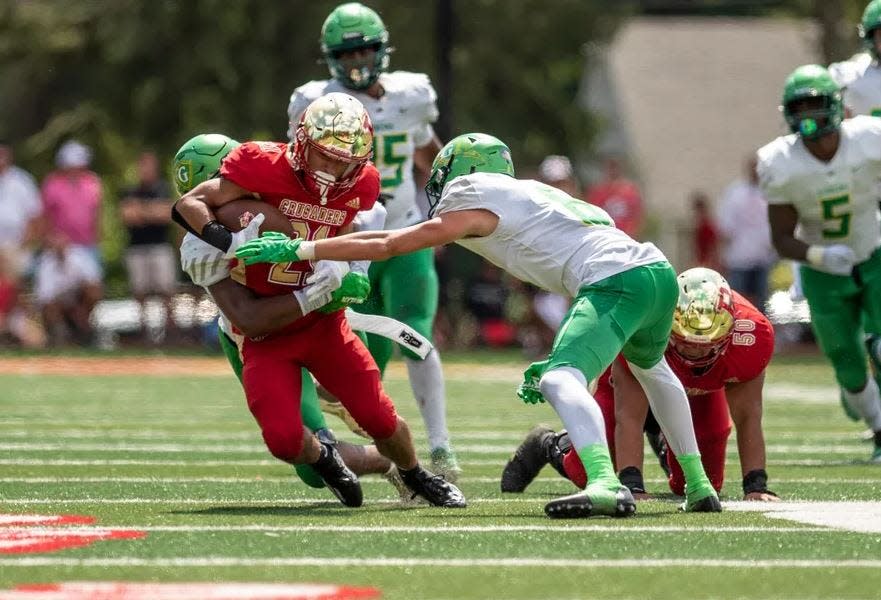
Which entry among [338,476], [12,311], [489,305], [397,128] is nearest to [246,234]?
[338,476]

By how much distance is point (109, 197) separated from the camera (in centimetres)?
2731

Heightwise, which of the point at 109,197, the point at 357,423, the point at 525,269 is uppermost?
the point at 525,269

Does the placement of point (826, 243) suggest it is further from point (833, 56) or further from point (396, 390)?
point (833, 56)

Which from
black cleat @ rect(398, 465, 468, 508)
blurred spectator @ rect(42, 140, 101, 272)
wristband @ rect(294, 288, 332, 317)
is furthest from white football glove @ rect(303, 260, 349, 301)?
blurred spectator @ rect(42, 140, 101, 272)

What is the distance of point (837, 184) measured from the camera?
870 cm

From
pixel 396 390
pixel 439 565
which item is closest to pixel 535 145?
pixel 396 390

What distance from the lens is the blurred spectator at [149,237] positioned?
1705 cm

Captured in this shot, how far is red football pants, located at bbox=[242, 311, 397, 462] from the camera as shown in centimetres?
618

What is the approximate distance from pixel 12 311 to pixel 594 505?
12822 millimetres

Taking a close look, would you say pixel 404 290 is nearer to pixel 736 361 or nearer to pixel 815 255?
pixel 736 361

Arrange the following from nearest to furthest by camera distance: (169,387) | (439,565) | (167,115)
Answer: (439,565) < (169,387) < (167,115)

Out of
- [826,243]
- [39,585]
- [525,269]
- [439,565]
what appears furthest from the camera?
[826,243]

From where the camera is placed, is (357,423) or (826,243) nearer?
(357,423)

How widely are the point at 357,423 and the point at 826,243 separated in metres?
3.32
